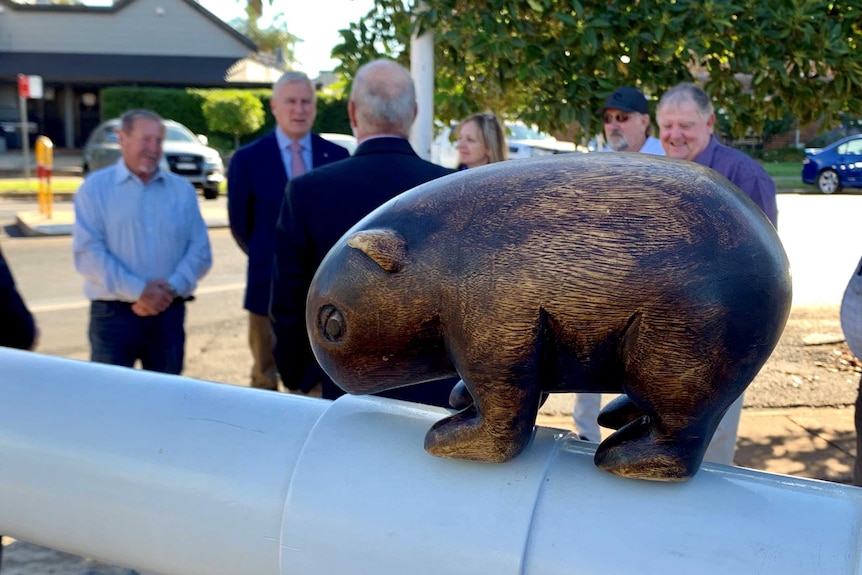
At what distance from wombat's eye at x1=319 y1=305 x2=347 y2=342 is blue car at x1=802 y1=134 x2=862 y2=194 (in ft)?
75.2

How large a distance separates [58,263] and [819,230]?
11998mm

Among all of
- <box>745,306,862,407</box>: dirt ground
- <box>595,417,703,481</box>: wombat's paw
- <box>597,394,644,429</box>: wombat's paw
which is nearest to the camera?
<box>595,417,703,481</box>: wombat's paw

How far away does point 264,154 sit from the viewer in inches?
173

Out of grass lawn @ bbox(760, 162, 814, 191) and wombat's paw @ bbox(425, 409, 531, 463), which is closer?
wombat's paw @ bbox(425, 409, 531, 463)

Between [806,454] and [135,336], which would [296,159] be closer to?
[135,336]

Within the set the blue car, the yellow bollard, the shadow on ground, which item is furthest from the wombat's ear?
the blue car

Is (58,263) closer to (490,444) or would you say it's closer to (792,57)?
(792,57)

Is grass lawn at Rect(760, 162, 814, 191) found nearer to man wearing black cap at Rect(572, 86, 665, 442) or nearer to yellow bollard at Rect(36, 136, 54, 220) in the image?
yellow bollard at Rect(36, 136, 54, 220)

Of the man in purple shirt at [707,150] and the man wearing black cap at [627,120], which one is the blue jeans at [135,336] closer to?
the man wearing black cap at [627,120]

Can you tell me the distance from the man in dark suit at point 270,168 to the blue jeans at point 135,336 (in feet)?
1.43

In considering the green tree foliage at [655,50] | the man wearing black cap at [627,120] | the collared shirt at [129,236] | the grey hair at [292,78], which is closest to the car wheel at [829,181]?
the green tree foliage at [655,50]

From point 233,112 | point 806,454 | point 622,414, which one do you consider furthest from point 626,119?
point 233,112

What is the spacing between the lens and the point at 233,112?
28828 mm

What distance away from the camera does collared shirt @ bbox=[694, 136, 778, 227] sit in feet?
11.4
